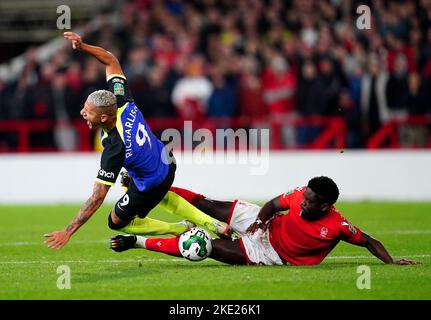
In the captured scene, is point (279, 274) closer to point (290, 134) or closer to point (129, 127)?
point (129, 127)

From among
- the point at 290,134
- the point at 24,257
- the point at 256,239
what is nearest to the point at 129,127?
the point at 256,239

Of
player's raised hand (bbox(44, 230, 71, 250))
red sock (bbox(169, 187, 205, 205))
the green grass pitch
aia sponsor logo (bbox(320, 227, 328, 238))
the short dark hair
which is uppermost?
the short dark hair

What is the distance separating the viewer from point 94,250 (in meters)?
13.4

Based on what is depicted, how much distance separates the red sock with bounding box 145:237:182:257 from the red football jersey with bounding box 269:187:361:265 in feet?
3.66

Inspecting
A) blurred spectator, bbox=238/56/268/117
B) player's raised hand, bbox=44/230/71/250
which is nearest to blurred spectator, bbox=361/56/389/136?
blurred spectator, bbox=238/56/268/117

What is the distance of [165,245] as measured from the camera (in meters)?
11.3

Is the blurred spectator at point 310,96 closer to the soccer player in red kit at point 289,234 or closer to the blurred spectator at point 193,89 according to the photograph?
the blurred spectator at point 193,89

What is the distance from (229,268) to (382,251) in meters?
1.76

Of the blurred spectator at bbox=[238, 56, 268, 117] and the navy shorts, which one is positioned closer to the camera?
the navy shorts

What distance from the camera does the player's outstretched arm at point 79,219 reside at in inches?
395

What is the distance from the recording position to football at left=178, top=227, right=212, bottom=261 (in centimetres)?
1098

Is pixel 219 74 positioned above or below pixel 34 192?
above

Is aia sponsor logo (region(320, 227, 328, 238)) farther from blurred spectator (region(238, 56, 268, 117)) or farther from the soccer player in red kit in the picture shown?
blurred spectator (region(238, 56, 268, 117))

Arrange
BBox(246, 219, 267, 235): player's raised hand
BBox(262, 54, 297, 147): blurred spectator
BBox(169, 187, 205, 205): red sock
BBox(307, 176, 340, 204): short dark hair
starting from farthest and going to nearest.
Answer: BBox(262, 54, 297, 147): blurred spectator, BBox(169, 187, 205, 205): red sock, BBox(246, 219, 267, 235): player's raised hand, BBox(307, 176, 340, 204): short dark hair
